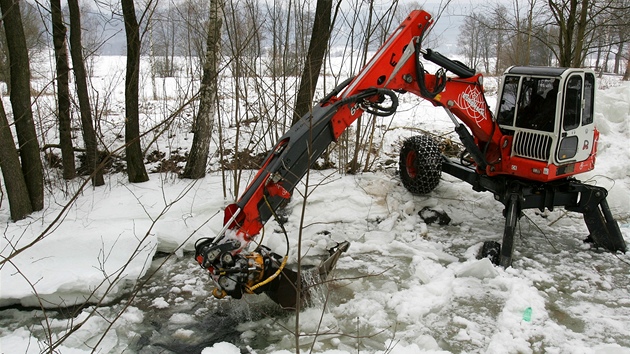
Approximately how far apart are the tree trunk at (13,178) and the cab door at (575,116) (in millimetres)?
6616

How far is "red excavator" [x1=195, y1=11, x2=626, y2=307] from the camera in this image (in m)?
4.26

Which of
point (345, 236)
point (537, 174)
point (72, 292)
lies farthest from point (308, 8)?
point (72, 292)

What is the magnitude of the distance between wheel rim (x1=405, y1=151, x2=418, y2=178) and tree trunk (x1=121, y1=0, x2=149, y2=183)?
4.10 meters

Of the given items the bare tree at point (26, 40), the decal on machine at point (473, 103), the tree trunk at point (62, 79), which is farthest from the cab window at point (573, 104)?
the bare tree at point (26, 40)

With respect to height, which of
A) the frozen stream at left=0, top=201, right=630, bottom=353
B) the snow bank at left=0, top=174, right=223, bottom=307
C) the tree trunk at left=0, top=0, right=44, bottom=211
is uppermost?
the tree trunk at left=0, top=0, right=44, bottom=211

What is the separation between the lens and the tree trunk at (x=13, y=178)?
614cm

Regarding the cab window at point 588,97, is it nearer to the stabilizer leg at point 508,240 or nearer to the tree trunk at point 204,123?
the stabilizer leg at point 508,240

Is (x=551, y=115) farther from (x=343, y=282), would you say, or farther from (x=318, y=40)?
(x=318, y=40)

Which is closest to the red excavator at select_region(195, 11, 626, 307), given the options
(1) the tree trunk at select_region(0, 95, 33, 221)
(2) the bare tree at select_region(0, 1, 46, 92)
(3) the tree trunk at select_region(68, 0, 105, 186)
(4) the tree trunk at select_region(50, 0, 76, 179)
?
(1) the tree trunk at select_region(0, 95, 33, 221)

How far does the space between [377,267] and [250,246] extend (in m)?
1.80

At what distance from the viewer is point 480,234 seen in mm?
6773

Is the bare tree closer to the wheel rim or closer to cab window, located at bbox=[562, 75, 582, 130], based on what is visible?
the wheel rim

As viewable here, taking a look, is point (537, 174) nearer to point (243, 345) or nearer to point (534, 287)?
point (534, 287)

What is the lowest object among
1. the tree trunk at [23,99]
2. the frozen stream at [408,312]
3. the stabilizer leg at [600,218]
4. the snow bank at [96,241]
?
the frozen stream at [408,312]
